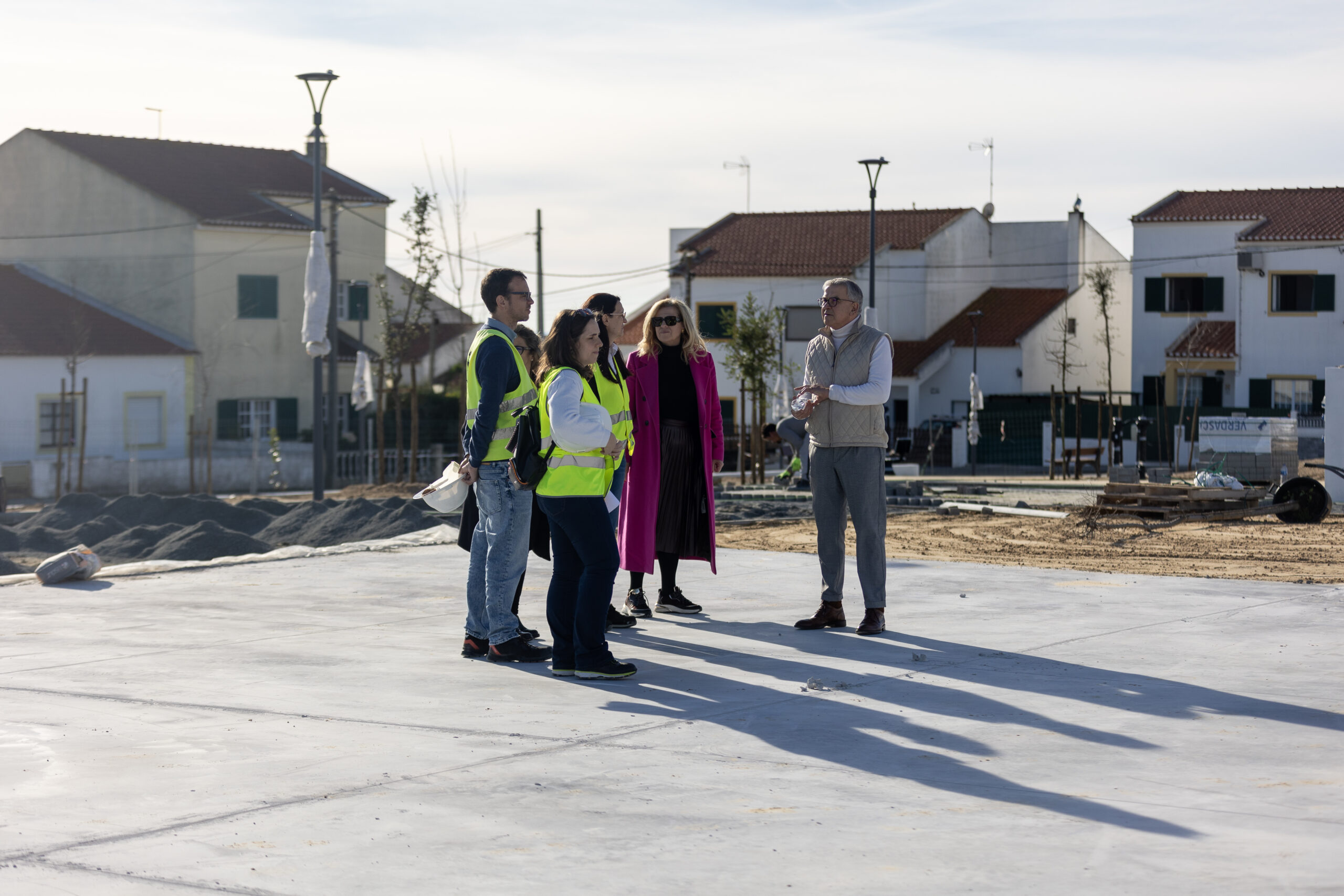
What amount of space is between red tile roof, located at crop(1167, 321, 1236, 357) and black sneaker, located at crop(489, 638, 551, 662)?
143 feet

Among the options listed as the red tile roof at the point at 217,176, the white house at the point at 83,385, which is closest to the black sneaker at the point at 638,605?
the white house at the point at 83,385

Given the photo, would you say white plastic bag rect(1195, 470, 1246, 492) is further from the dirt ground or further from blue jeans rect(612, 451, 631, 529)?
blue jeans rect(612, 451, 631, 529)

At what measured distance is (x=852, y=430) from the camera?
27.4 feet

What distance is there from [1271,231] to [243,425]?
3157cm

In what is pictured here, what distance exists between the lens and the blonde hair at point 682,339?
8.90 m

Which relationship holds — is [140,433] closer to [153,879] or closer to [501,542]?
[501,542]

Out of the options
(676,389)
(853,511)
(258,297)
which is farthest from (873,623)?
(258,297)

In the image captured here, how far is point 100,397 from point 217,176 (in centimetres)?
922

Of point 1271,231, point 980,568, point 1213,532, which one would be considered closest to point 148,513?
point 980,568

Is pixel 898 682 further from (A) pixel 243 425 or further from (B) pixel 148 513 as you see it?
(A) pixel 243 425

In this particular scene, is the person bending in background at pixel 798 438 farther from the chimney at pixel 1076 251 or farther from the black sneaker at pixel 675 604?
the chimney at pixel 1076 251

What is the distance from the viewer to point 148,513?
59.6 feet

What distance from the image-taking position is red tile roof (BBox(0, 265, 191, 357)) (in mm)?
37500

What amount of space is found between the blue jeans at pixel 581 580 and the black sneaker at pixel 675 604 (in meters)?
2.17
